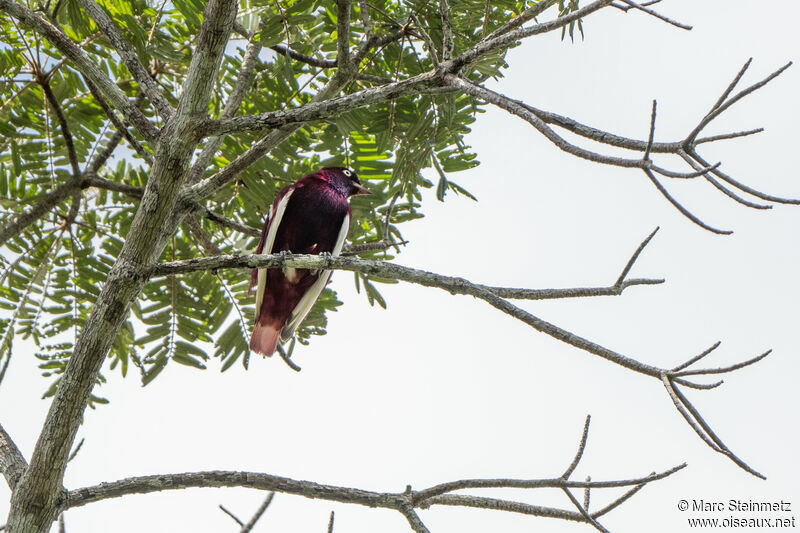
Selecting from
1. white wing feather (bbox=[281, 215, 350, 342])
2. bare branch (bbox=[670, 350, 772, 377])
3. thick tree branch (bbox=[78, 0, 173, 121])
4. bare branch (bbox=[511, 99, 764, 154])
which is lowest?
bare branch (bbox=[670, 350, 772, 377])

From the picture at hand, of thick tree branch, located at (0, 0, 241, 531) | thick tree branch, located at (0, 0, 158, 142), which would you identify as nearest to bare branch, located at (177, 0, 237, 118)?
thick tree branch, located at (0, 0, 241, 531)

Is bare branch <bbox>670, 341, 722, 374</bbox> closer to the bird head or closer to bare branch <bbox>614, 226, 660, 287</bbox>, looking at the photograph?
bare branch <bbox>614, 226, 660, 287</bbox>

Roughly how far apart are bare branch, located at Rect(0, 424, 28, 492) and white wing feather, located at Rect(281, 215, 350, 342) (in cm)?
200

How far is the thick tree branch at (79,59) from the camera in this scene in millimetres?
2773

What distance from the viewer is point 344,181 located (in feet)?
16.1

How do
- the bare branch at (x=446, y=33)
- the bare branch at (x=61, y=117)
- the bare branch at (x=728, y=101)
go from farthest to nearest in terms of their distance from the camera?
1. the bare branch at (x=61, y=117)
2. the bare branch at (x=446, y=33)
3. the bare branch at (x=728, y=101)

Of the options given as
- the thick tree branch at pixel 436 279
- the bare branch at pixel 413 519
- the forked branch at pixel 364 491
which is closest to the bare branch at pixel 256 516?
the forked branch at pixel 364 491

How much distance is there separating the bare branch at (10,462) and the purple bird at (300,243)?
69.7 inches

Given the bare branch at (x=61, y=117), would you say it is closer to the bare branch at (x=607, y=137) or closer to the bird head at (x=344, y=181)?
the bird head at (x=344, y=181)

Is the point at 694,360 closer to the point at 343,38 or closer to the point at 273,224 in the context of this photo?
the point at 343,38

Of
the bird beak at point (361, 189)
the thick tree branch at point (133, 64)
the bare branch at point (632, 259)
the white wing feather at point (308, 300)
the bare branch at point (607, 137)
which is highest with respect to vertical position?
the bird beak at point (361, 189)

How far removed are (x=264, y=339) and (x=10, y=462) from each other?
1948mm

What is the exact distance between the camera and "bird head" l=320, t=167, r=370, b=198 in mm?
4667

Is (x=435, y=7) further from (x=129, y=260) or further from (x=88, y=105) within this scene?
(x=88, y=105)
